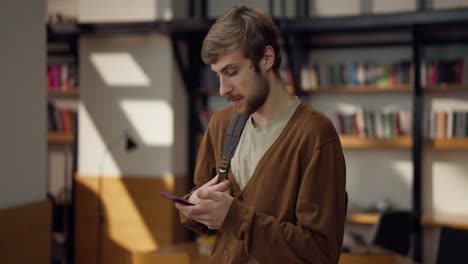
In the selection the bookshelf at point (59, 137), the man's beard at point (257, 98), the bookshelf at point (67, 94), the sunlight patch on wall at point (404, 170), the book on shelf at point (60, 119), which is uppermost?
the man's beard at point (257, 98)

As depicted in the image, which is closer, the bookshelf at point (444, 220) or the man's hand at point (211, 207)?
the man's hand at point (211, 207)

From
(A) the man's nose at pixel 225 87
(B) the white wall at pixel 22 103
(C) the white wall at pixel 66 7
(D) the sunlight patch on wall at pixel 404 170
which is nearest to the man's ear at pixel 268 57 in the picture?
(A) the man's nose at pixel 225 87

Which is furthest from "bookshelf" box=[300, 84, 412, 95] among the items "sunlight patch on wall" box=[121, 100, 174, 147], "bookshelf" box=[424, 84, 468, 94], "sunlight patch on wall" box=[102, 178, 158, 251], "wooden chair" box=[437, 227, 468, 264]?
"wooden chair" box=[437, 227, 468, 264]

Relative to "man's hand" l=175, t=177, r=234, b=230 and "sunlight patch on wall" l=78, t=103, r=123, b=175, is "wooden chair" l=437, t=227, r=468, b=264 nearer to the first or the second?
"man's hand" l=175, t=177, r=234, b=230

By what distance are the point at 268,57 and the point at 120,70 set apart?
16.5 ft

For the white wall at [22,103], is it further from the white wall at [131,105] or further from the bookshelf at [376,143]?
the bookshelf at [376,143]

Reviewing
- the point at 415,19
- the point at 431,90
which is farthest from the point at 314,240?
the point at 431,90

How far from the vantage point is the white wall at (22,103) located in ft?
12.6

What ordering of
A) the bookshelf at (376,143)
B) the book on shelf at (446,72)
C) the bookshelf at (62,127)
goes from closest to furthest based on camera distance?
the book on shelf at (446,72) < the bookshelf at (376,143) < the bookshelf at (62,127)

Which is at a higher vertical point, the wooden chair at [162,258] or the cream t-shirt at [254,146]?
the cream t-shirt at [254,146]

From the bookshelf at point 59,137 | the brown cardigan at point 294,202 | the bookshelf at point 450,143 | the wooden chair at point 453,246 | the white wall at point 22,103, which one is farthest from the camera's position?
the bookshelf at point 59,137

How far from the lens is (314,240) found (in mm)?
1605

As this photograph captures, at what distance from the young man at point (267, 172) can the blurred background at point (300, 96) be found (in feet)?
14.2

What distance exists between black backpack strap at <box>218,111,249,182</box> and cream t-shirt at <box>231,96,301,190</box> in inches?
0.6
